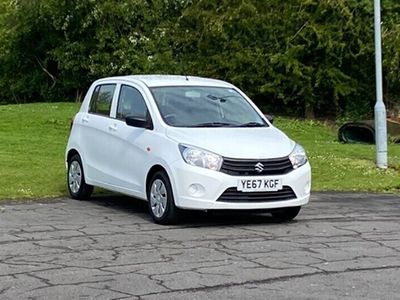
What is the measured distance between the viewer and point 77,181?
1260 centimetres

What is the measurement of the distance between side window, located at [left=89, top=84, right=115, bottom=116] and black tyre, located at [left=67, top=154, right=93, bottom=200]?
76 centimetres

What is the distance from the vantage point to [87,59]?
36844mm

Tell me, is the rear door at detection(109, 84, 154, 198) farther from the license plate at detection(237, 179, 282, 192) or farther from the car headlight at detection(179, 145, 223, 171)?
the license plate at detection(237, 179, 282, 192)

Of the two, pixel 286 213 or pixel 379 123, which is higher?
pixel 379 123

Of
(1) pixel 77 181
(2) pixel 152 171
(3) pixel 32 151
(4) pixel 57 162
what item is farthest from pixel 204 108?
(3) pixel 32 151

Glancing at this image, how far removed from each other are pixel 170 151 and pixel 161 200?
61 cm

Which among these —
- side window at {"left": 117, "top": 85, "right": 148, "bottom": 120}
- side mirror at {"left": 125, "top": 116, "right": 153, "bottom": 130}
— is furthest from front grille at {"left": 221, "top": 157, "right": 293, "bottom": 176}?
side window at {"left": 117, "top": 85, "right": 148, "bottom": 120}

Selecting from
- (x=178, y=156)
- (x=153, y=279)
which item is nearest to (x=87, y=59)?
(x=178, y=156)

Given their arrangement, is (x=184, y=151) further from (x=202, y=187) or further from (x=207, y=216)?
(x=207, y=216)

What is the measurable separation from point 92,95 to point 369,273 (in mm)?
6313

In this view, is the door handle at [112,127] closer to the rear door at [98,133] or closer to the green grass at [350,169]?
the rear door at [98,133]

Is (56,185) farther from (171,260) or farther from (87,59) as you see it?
(87,59)

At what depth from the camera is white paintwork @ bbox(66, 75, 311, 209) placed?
9859mm

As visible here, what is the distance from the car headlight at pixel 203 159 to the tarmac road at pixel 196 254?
0.74m
